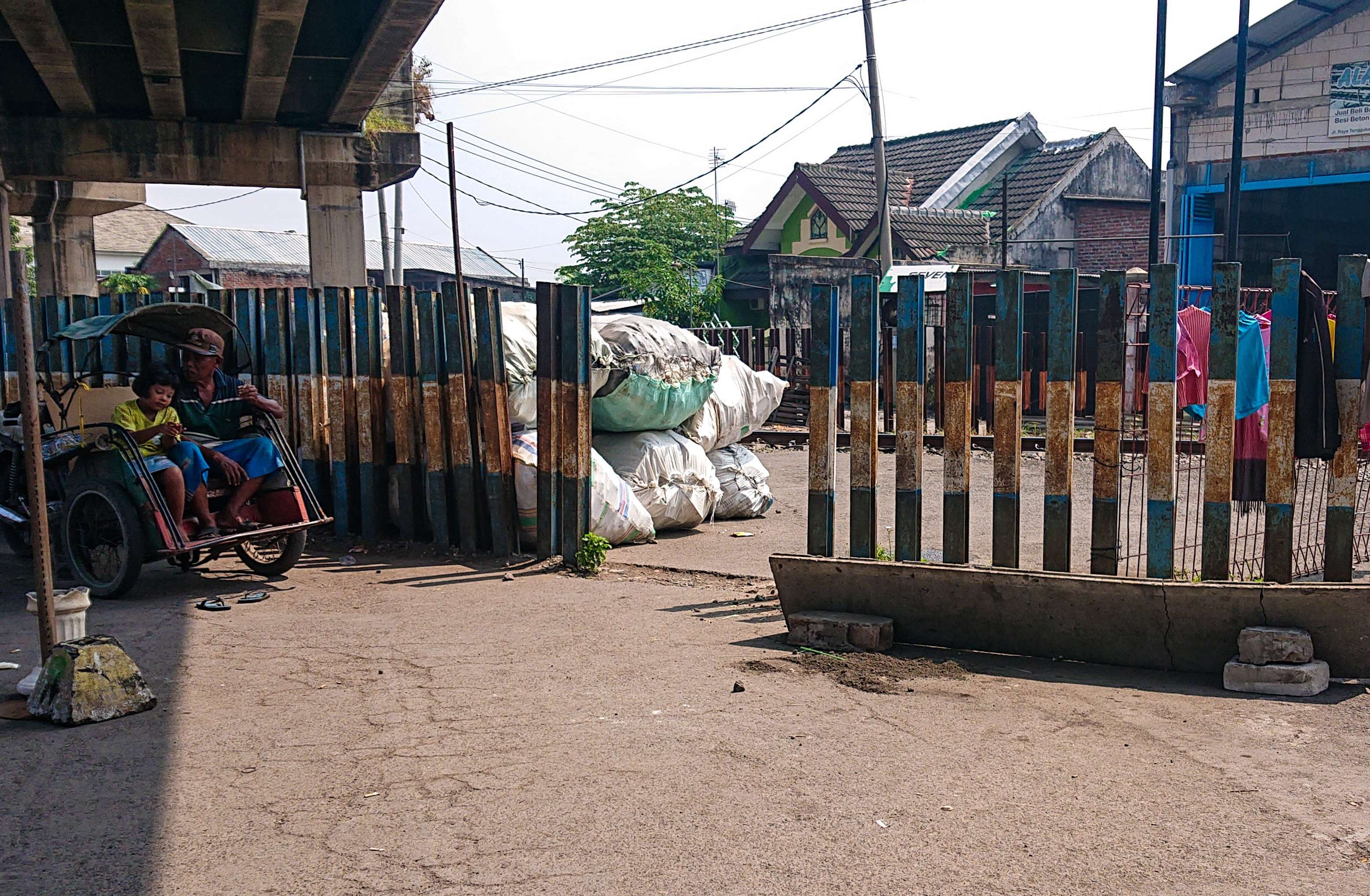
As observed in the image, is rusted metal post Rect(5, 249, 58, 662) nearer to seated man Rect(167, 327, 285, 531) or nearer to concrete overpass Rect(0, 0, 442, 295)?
seated man Rect(167, 327, 285, 531)

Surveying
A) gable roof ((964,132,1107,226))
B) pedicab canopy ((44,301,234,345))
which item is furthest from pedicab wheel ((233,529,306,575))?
gable roof ((964,132,1107,226))

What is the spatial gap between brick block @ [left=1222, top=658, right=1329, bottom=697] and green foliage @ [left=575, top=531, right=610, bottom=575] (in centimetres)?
411

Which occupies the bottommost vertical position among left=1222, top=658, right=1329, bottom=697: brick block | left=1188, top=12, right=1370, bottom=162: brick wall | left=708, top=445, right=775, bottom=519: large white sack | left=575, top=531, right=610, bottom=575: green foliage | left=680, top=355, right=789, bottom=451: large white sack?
left=1222, top=658, right=1329, bottom=697: brick block

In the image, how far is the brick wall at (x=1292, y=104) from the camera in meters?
Answer: 19.2

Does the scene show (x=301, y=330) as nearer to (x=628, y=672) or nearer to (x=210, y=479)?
(x=210, y=479)

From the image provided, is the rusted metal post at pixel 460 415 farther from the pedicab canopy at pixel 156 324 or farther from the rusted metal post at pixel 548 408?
the pedicab canopy at pixel 156 324

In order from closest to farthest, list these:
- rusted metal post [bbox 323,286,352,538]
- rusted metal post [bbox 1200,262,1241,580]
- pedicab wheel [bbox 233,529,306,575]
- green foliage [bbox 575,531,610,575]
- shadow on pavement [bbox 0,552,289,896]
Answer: shadow on pavement [bbox 0,552,289,896]
rusted metal post [bbox 1200,262,1241,580]
pedicab wheel [bbox 233,529,306,575]
green foliage [bbox 575,531,610,575]
rusted metal post [bbox 323,286,352,538]

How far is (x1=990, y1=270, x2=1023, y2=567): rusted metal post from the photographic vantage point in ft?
18.3

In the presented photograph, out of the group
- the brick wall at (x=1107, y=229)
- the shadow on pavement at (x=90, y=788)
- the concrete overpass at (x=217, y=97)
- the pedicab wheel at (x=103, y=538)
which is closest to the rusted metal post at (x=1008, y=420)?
the shadow on pavement at (x=90, y=788)

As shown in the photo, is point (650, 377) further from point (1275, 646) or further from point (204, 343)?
point (1275, 646)

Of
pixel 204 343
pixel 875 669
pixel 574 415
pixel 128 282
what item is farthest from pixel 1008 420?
pixel 128 282

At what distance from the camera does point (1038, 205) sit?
27.3m

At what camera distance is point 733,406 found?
9984 mm

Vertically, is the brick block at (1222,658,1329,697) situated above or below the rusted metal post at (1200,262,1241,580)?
below
